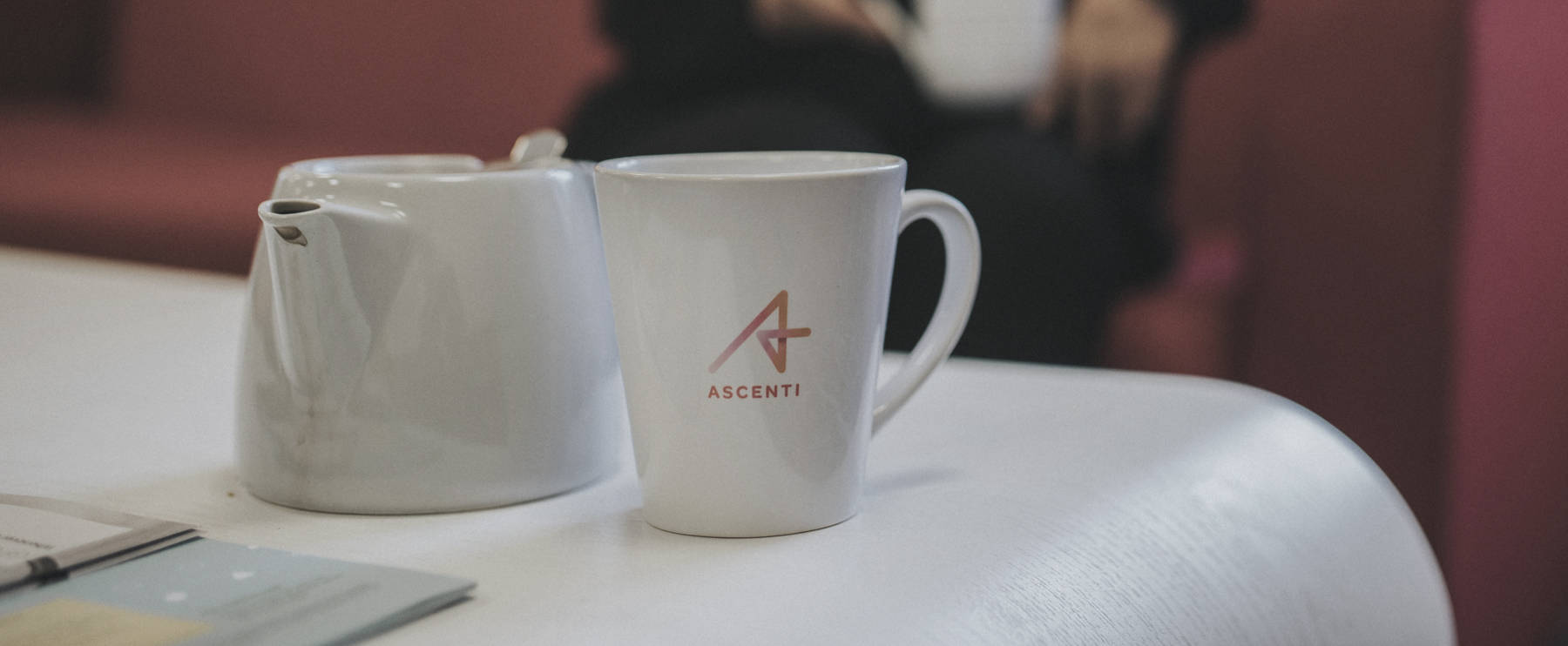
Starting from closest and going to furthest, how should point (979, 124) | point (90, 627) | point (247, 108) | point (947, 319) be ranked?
point (90, 627)
point (947, 319)
point (979, 124)
point (247, 108)

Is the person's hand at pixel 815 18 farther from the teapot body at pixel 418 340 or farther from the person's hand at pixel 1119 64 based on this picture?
the teapot body at pixel 418 340

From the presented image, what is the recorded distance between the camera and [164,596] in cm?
28

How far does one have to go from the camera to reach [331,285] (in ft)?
1.11

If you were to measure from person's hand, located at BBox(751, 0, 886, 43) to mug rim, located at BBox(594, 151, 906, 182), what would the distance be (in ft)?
3.08

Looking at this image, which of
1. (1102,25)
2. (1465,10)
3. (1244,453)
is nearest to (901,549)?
(1244,453)

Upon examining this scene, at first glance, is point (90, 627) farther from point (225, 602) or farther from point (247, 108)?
point (247, 108)

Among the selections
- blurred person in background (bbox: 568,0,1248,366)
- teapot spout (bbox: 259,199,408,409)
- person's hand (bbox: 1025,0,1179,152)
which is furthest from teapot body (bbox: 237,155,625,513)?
person's hand (bbox: 1025,0,1179,152)

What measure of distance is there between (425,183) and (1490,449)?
99 cm

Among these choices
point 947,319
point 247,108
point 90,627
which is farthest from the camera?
point 247,108

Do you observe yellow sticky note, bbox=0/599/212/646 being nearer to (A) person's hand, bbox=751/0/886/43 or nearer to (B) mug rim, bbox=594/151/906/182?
(B) mug rim, bbox=594/151/906/182

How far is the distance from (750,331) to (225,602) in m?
0.13

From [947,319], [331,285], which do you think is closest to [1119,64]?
[947,319]

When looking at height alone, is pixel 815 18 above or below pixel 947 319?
above

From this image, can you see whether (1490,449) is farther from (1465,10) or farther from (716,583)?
(716,583)
